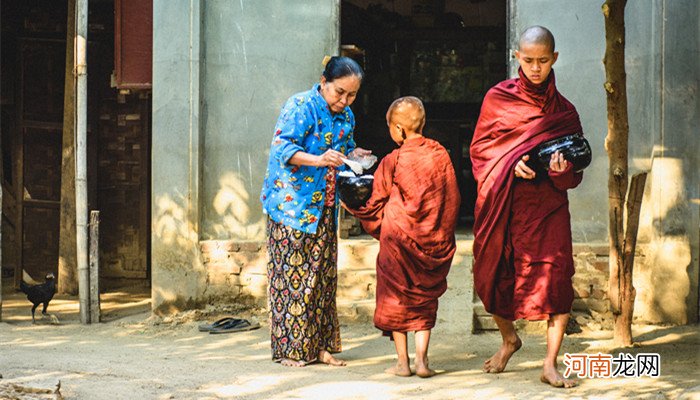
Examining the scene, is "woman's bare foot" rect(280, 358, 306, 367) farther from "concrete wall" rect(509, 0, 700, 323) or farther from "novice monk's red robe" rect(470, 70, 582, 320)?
"concrete wall" rect(509, 0, 700, 323)

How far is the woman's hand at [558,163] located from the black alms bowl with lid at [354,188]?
3.42 ft

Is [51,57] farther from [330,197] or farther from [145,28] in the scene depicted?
[330,197]

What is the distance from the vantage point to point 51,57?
9.77 meters

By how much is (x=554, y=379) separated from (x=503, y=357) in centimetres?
45

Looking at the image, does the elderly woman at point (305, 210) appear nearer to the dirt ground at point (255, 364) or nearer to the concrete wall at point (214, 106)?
the dirt ground at point (255, 364)

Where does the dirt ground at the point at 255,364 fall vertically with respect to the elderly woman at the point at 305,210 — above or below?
below

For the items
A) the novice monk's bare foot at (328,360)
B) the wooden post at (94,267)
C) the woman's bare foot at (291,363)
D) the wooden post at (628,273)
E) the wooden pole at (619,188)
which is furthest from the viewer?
the wooden post at (94,267)

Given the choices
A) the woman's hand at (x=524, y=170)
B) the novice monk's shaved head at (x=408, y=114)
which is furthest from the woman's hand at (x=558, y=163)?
the novice monk's shaved head at (x=408, y=114)

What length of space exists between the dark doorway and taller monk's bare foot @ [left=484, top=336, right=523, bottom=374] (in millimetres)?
6275

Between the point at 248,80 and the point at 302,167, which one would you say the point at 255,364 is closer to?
the point at 302,167

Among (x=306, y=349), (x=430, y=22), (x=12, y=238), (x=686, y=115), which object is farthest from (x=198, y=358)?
(x=430, y=22)

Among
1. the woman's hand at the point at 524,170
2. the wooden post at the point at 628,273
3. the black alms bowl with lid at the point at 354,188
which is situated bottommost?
the wooden post at the point at 628,273

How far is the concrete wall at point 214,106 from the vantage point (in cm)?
757

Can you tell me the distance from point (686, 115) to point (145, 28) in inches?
173
